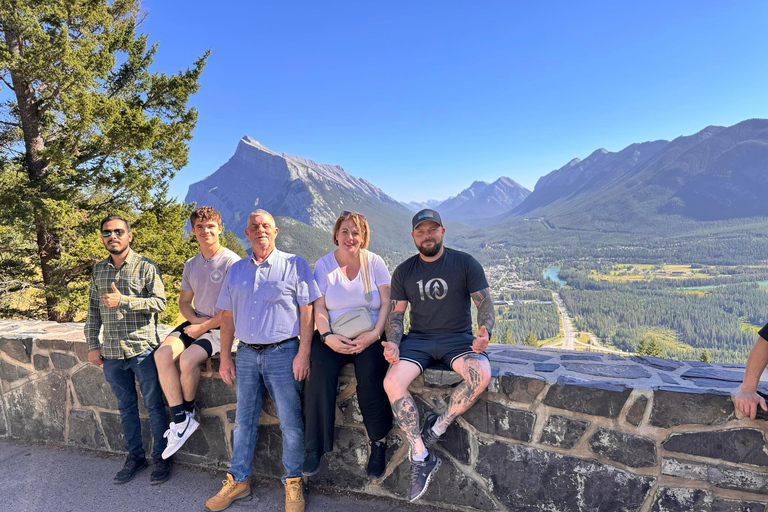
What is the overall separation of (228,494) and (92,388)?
5.14 feet

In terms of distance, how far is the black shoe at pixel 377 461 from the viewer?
2.46 metres

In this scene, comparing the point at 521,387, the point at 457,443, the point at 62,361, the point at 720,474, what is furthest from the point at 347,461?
the point at 62,361

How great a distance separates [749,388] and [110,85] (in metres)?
14.8

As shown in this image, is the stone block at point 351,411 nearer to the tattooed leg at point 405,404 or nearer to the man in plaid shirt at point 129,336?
the tattooed leg at point 405,404

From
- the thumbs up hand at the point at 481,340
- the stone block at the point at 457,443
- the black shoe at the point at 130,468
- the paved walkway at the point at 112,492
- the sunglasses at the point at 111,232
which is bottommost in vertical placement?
the paved walkway at the point at 112,492

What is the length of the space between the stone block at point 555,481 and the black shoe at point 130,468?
7.99 feet

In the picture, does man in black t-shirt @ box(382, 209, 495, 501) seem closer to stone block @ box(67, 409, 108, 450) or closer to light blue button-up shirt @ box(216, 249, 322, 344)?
light blue button-up shirt @ box(216, 249, 322, 344)

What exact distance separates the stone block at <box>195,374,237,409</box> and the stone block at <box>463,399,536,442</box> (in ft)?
5.40

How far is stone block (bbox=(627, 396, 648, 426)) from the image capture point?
2.09 meters

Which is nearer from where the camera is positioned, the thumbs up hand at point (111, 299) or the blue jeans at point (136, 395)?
the thumbs up hand at point (111, 299)

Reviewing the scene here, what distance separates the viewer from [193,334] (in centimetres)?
290

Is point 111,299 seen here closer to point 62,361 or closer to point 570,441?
point 62,361

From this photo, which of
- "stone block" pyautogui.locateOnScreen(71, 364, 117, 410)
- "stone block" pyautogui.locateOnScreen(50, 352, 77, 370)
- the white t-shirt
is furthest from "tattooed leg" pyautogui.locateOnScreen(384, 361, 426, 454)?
"stone block" pyautogui.locateOnScreen(50, 352, 77, 370)

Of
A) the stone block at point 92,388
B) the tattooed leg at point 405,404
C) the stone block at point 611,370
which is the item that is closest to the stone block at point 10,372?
the stone block at point 92,388
